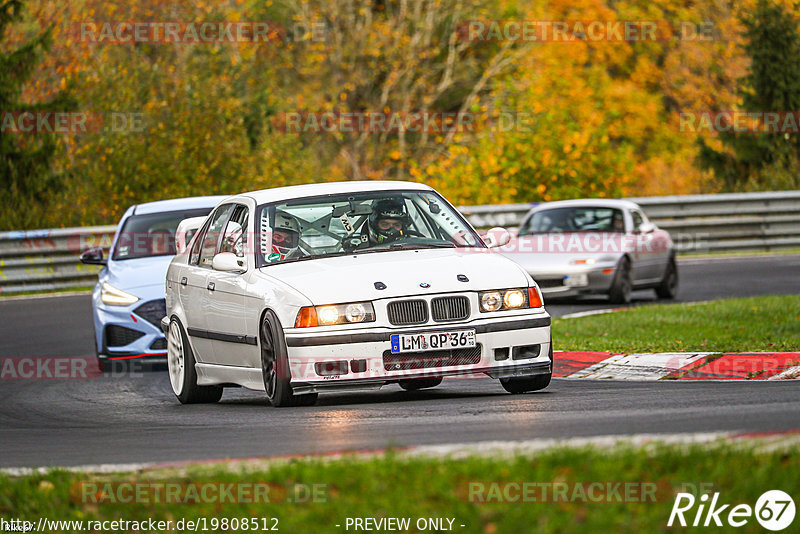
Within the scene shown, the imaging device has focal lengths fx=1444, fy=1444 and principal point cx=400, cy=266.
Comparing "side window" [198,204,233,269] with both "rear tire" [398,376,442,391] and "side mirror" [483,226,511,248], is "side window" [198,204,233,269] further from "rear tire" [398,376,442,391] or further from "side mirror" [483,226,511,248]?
"side mirror" [483,226,511,248]

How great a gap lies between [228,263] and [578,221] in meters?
11.2

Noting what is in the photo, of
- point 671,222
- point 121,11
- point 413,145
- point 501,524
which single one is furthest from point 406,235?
point 413,145

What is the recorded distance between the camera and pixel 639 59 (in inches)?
2386

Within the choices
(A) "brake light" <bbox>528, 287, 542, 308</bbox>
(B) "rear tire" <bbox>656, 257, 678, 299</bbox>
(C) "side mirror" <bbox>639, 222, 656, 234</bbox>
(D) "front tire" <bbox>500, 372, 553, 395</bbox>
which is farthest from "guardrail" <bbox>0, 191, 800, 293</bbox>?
(A) "brake light" <bbox>528, 287, 542, 308</bbox>

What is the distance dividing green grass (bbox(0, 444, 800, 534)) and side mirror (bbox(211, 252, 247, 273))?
3.80 meters

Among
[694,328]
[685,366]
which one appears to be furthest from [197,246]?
[694,328]

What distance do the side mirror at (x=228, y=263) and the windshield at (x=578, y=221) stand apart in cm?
1088

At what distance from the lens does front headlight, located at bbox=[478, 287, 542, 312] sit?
9688 mm

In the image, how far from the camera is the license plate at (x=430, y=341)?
943 centimetres

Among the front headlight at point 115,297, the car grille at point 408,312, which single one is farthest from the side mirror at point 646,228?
the car grille at point 408,312

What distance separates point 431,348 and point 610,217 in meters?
12.0

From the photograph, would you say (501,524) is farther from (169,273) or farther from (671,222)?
(671,222)

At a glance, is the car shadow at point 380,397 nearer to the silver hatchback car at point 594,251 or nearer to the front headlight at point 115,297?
the front headlight at point 115,297
